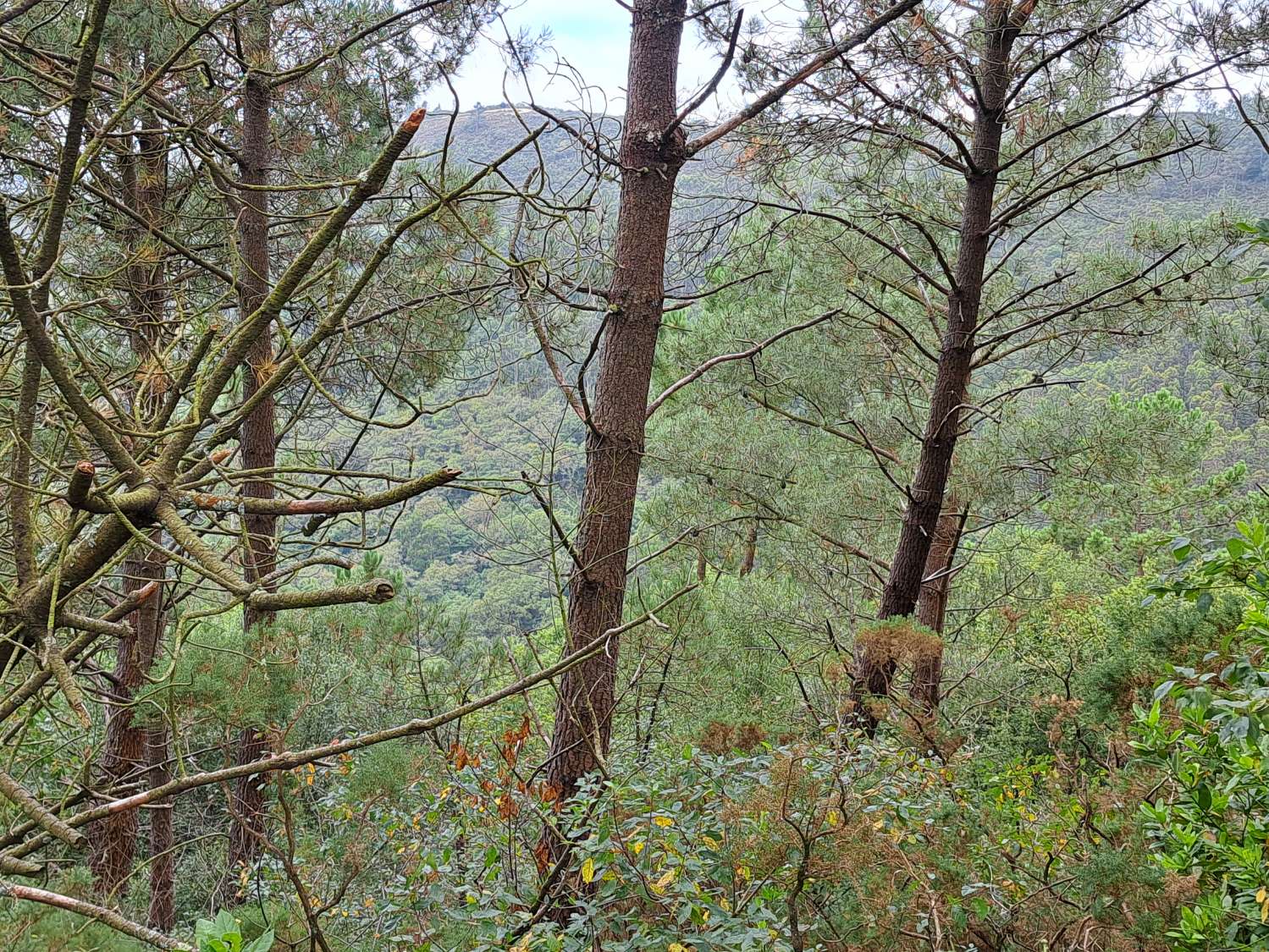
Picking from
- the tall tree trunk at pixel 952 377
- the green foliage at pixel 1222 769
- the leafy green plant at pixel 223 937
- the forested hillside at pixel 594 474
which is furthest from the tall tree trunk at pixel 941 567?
the leafy green plant at pixel 223 937

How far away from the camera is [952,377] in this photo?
4.71 metres

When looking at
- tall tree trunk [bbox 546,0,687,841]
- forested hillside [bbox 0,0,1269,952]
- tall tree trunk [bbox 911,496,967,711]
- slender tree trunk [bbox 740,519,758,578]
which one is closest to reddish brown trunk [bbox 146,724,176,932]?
forested hillside [bbox 0,0,1269,952]

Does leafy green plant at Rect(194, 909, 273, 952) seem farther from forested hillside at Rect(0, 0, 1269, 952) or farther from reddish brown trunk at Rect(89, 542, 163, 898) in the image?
reddish brown trunk at Rect(89, 542, 163, 898)

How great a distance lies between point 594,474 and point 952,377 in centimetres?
246

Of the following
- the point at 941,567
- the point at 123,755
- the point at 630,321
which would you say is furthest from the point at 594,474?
the point at 941,567

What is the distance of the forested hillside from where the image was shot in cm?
141

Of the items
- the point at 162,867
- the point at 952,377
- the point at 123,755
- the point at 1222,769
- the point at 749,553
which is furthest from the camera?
the point at 749,553

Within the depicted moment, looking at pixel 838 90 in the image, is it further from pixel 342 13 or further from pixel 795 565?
pixel 795 565

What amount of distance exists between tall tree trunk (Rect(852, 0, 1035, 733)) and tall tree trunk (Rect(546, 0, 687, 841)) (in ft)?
6.19

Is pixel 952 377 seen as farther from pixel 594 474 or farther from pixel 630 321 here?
pixel 594 474

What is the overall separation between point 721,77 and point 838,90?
1580mm

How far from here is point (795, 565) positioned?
8.88 metres

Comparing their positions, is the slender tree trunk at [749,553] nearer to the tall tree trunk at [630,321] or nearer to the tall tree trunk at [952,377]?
the tall tree trunk at [952,377]

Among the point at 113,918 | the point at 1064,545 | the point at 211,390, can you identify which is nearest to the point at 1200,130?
the point at 211,390
